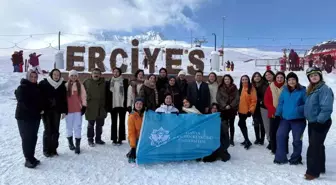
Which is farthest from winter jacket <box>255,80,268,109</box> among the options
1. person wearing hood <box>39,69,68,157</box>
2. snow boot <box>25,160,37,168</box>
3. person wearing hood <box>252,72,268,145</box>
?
snow boot <box>25,160,37,168</box>

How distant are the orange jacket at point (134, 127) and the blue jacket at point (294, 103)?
262 cm

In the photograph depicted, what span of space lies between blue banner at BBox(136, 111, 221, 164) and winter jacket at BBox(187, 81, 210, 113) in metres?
1.21

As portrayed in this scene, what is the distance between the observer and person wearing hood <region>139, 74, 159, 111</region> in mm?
5957

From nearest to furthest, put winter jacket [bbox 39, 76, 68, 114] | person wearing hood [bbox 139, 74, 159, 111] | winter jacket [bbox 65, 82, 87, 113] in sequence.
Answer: winter jacket [bbox 39, 76, 68, 114], winter jacket [bbox 65, 82, 87, 113], person wearing hood [bbox 139, 74, 159, 111]

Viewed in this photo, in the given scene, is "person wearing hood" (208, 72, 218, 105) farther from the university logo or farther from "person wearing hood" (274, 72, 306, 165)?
the university logo

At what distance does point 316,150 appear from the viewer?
4.41 metres

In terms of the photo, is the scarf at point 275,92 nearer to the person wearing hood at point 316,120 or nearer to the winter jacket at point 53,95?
the person wearing hood at point 316,120

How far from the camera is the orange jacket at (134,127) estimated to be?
5.07 metres

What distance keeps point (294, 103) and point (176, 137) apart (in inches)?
84.0

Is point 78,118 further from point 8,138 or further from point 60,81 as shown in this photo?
point 8,138

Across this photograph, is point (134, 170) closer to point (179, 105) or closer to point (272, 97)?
point (179, 105)

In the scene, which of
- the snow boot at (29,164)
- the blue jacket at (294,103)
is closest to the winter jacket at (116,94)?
the snow boot at (29,164)

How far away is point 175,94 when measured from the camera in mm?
6293

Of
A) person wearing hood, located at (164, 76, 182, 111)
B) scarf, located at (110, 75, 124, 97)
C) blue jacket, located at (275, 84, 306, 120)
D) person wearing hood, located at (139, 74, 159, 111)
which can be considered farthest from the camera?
person wearing hood, located at (164, 76, 182, 111)
